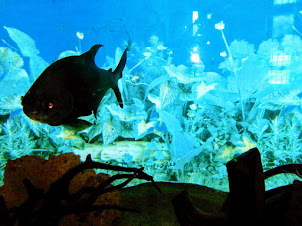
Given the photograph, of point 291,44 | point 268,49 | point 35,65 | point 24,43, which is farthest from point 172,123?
point 24,43

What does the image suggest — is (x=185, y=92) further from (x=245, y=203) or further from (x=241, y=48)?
(x=245, y=203)

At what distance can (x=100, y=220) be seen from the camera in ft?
3.64

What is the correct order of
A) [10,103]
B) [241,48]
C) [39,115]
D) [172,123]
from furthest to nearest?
[241,48]
[10,103]
[172,123]
[39,115]

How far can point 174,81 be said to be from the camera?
3.08 meters

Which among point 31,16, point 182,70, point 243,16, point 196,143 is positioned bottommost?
point 196,143

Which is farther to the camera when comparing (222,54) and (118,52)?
(118,52)

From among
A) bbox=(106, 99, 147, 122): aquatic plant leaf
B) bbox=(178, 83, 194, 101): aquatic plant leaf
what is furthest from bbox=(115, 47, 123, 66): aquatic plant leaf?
bbox=(178, 83, 194, 101): aquatic plant leaf

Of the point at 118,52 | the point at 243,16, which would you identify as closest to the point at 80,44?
the point at 118,52

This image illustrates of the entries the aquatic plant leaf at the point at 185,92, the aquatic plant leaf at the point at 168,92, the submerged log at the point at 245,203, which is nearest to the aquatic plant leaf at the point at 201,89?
the aquatic plant leaf at the point at 185,92

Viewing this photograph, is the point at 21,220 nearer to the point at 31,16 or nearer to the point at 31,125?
the point at 31,125

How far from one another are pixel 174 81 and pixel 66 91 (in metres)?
2.03

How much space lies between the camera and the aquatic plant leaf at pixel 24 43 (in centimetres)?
306

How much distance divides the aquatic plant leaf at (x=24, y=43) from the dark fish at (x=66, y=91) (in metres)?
2.25

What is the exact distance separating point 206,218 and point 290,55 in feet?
9.52
